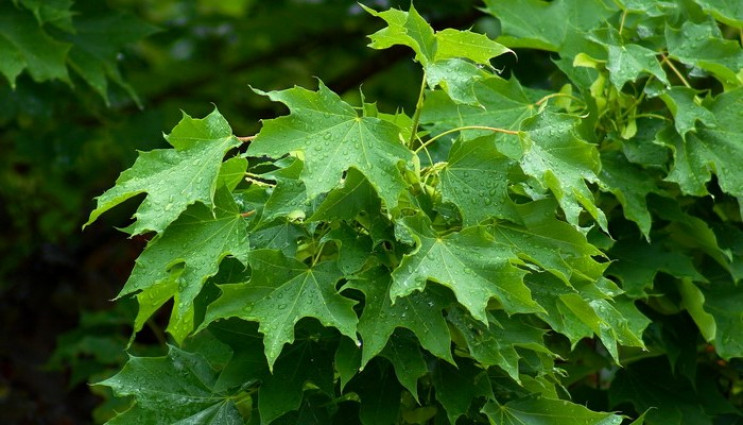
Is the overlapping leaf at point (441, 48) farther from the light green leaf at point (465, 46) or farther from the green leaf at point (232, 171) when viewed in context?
the green leaf at point (232, 171)

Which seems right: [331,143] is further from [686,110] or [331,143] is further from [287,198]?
[686,110]

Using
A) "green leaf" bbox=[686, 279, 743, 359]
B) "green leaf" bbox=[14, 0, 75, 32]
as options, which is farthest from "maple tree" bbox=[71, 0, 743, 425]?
"green leaf" bbox=[14, 0, 75, 32]

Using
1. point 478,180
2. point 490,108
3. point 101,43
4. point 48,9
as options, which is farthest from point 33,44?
point 478,180

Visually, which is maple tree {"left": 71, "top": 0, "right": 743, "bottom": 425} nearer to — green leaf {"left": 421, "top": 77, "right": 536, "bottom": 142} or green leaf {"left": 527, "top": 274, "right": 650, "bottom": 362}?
green leaf {"left": 527, "top": 274, "right": 650, "bottom": 362}

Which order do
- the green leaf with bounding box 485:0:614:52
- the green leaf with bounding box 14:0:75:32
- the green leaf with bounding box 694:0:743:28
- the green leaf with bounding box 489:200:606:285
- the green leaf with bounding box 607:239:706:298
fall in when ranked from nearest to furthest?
the green leaf with bounding box 489:200:606:285, the green leaf with bounding box 607:239:706:298, the green leaf with bounding box 694:0:743:28, the green leaf with bounding box 485:0:614:52, the green leaf with bounding box 14:0:75:32

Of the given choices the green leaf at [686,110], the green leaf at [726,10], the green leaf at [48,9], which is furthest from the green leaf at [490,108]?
the green leaf at [48,9]

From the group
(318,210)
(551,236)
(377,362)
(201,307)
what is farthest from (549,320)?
(201,307)
